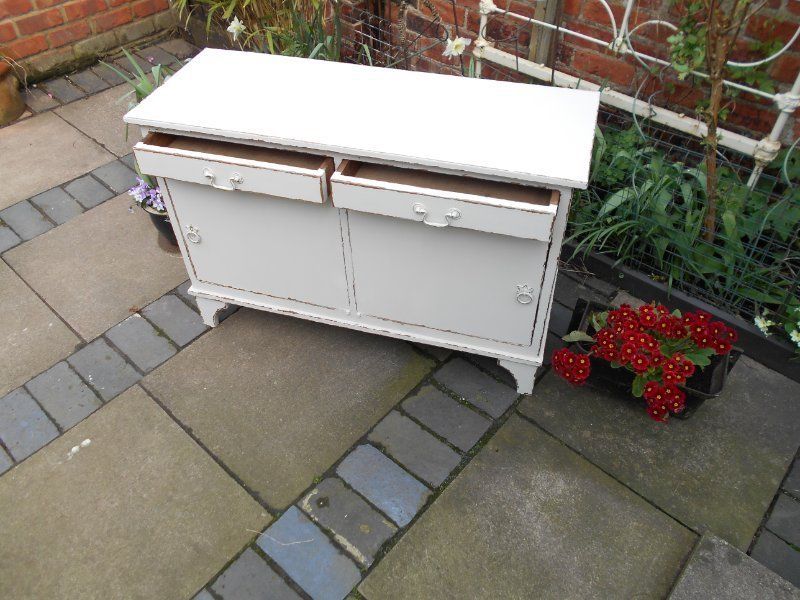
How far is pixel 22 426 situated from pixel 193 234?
0.99 metres

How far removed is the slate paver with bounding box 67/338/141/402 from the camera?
8.16ft

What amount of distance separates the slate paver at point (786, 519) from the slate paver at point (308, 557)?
137 cm

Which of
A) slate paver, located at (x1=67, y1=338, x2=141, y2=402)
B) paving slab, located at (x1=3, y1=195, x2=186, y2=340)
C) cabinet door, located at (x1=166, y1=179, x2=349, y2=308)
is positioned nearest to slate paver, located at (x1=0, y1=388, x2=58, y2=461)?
slate paver, located at (x1=67, y1=338, x2=141, y2=402)

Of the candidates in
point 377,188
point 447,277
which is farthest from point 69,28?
point 447,277

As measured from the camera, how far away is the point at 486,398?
7.91ft

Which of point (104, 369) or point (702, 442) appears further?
point (104, 369)

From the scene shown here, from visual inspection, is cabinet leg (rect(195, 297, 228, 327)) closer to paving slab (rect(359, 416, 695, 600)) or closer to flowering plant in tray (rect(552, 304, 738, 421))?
paving slab (rect(359, 416, 695, 600))

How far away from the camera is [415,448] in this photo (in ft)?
7.39

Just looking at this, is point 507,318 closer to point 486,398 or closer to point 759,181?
point 486,398

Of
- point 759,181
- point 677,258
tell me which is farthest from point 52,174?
point 759,181

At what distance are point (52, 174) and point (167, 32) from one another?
66.3 inches

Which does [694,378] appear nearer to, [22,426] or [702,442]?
[702,442]

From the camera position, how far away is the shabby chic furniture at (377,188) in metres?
1.87

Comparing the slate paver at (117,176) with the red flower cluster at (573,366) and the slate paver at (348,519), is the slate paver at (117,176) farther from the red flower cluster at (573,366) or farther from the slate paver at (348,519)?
the red flower cluster at (573,366)
